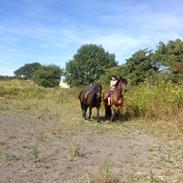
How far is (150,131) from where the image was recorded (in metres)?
14.3

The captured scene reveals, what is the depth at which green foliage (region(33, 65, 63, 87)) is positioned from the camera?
72.6 metres

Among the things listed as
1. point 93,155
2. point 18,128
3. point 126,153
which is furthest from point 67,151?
point 18,128

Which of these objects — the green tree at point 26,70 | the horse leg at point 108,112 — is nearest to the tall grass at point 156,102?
the horse leg at point 108,112

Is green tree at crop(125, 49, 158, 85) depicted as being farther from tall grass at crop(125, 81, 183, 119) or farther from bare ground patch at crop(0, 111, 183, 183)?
bare ground patch at crop(0, 111, 183, 183)

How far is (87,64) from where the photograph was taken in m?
65.8

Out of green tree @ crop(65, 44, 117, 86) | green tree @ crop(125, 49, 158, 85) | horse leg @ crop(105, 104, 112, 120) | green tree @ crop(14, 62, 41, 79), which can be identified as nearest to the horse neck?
horse leg @ crop(105, 104, 112, 120)

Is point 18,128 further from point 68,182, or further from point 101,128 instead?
point 68,182

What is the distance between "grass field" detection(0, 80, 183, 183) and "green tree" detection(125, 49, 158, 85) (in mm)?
21578

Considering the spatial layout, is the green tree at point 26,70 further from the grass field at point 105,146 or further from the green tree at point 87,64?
the grass field at point 105,146

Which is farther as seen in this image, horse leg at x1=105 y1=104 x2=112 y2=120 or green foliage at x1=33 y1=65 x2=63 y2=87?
green foliage at x1=33 y1=65 x2=63 y2=87

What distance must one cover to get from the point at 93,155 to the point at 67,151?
2.21 feet

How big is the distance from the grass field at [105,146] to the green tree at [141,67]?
850 inches

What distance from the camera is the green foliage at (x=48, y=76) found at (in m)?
72.6

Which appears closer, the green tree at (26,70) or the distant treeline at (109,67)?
the distant treeline at (109,67)
